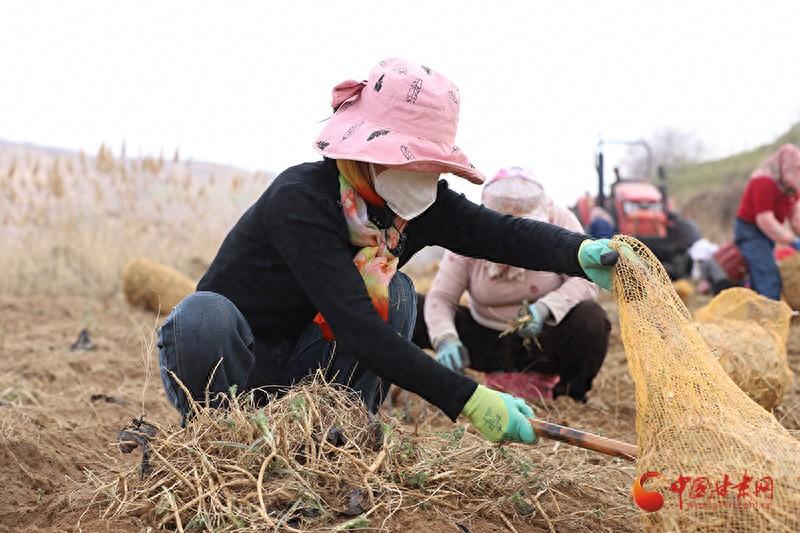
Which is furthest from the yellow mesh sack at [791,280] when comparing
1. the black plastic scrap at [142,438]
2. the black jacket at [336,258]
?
the black plastic scrap at [142,438]

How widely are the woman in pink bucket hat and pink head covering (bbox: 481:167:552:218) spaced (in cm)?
116

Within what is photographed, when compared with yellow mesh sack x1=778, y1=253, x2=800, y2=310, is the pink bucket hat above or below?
above

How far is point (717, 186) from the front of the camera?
63.6 ft

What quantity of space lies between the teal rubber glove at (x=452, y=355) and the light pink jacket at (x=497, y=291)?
0.08 meters

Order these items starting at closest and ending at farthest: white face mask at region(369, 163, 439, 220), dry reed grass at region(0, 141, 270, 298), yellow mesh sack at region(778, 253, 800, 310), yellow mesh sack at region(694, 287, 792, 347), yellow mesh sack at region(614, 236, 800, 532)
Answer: yellow mesh sack at region(614, 236, 800, 532) < white face mask at region(369, 163, 439, 220) < yellow mesh sack at region(694, 287, 792, 347) < yellow mesh sack at region(778, 253, 800, 310) < dry reed grass at region(0, 141, 270, 298)

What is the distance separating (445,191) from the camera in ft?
8.65

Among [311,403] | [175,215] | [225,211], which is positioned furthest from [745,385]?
[225,211]

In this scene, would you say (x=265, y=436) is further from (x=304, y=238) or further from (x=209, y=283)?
(x=209, y=283)

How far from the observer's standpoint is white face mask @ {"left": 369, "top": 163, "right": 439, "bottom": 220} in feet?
7.58

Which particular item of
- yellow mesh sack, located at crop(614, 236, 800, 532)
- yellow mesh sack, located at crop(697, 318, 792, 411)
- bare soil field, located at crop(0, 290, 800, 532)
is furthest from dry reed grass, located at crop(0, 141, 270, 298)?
yellow mesh sack, located at crop(614, 236, 800, 532)

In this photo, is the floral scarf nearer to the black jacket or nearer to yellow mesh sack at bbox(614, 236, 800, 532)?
the black jacket

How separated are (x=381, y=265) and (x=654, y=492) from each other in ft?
3.25

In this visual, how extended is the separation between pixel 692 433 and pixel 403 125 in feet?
3.34

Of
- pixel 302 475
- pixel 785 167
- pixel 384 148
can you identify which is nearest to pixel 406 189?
pixel 384 148
